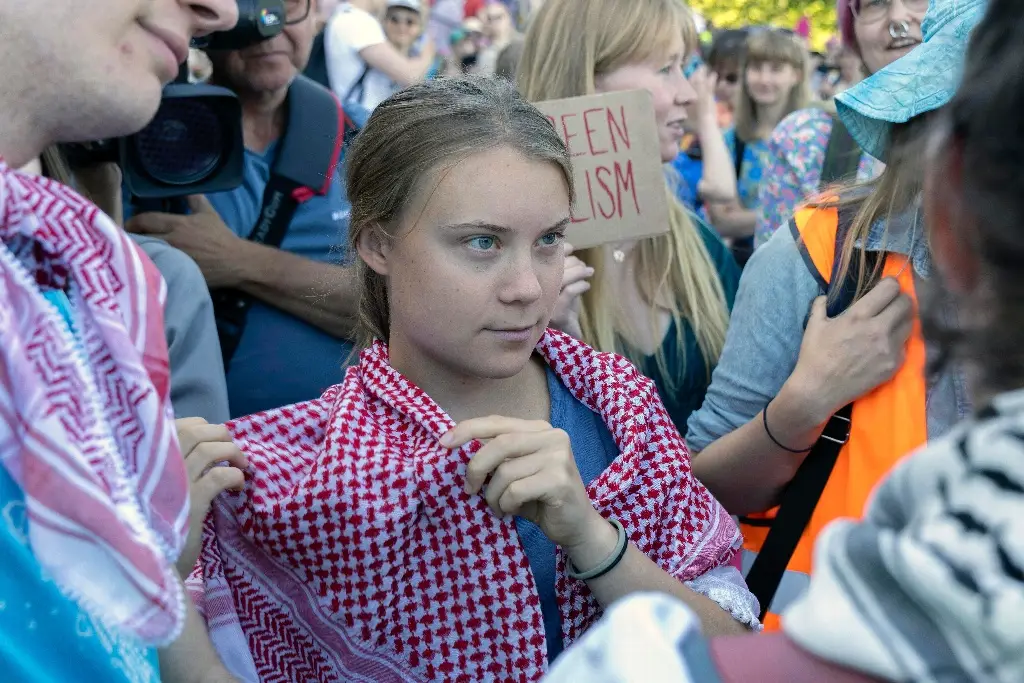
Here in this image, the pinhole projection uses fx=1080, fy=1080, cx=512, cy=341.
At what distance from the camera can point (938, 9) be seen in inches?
69.2

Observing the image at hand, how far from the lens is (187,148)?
225 cm

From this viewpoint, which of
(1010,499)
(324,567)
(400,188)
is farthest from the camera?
(400,188)

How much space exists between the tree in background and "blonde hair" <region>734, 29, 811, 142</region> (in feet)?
52.6

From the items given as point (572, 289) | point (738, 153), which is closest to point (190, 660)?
point (572, 289)

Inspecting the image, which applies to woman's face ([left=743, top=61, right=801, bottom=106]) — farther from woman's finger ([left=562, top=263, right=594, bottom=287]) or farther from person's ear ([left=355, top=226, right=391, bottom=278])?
person's ear ([left=355, top=226, right=391, bottom=278])

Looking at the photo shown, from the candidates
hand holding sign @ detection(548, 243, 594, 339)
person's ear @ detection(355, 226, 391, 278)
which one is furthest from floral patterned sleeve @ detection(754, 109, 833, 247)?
person's ear @ detection(355, 226, 391, 278)

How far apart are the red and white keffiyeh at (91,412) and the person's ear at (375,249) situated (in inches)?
22.1

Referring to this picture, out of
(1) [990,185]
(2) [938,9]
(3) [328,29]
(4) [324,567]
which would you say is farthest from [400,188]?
(3) [328,29]

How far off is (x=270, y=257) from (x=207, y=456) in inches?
44.5

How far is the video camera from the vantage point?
2199 millimetres

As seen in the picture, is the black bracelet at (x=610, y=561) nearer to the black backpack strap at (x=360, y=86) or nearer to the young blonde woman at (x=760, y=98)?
the black backpack strap at (x=360, y=86)

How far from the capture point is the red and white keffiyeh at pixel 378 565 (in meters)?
1.48

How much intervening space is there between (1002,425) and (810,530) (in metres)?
1.20

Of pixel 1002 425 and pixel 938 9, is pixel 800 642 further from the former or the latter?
pixel 938 9
